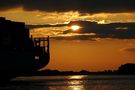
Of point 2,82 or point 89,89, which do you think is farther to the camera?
point 2,82

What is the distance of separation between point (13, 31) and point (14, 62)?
7.60 meters

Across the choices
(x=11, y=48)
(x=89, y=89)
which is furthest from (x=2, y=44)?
(x=89, y=89)

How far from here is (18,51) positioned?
141000mm

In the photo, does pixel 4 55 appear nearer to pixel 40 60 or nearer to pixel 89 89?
pixel 40 60

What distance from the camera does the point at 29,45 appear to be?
141 m

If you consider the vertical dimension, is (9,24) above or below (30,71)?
above

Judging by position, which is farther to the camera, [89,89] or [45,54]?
[45,54]

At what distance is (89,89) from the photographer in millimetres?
124688

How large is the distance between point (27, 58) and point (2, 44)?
6.93 metres

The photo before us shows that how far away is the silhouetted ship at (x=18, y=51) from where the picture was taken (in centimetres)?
13788

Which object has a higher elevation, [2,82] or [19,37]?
[19,37]

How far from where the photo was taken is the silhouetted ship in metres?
138

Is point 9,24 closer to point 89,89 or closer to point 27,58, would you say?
point 27,58

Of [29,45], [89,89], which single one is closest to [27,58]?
[29,45]
